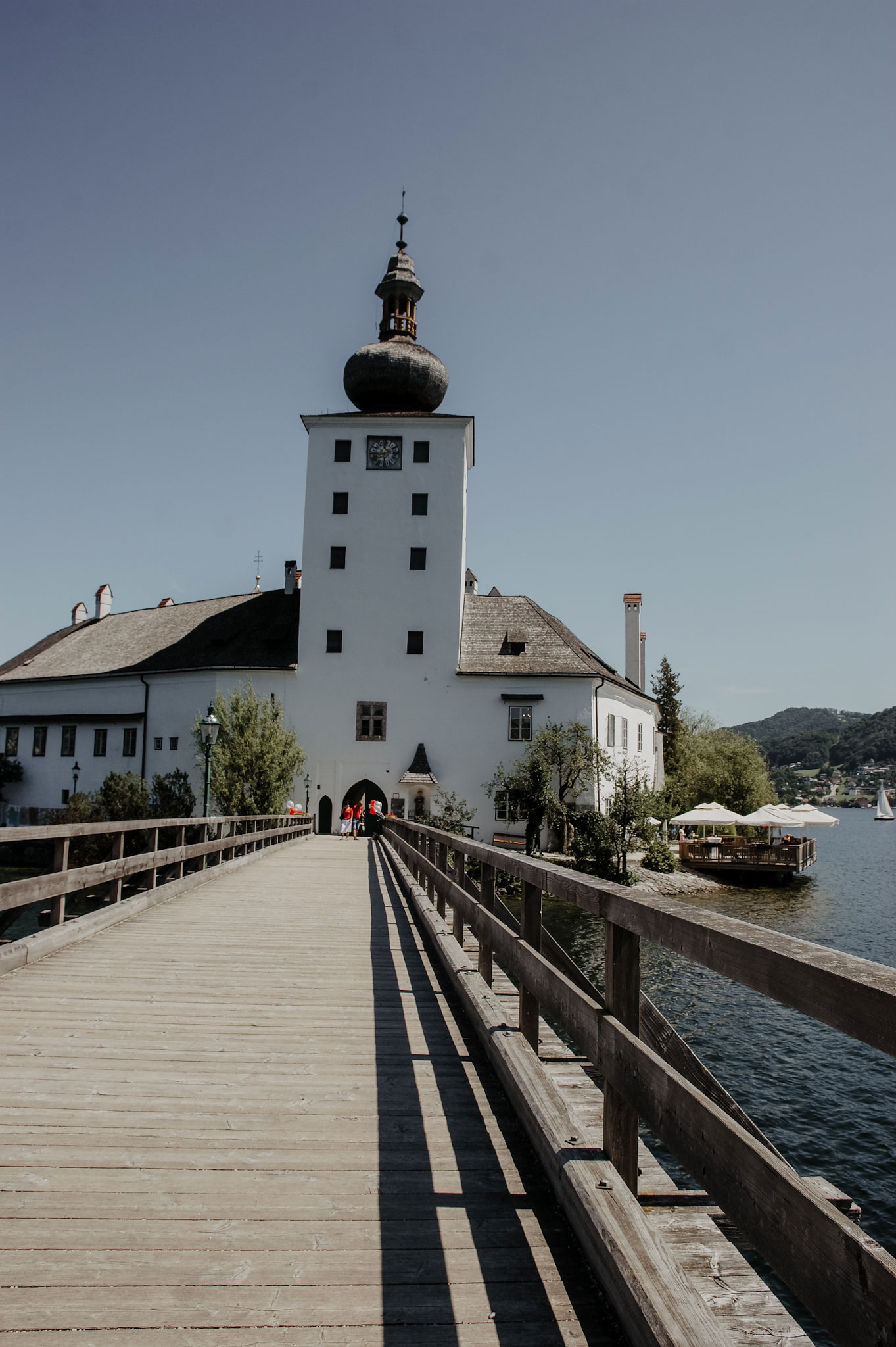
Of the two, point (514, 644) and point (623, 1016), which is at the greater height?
point (514, 644)

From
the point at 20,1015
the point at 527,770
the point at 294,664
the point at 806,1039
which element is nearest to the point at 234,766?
the point at 294,664

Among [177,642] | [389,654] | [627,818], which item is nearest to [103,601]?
[177,642]

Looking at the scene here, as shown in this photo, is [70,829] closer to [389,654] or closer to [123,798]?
[389,654]

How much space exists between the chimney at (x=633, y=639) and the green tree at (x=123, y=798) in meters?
25.3

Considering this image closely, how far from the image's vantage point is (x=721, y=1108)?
8.07ft

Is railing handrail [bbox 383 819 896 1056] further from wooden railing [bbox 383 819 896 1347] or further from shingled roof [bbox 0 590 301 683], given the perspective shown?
shingled roof [bbox 0 590 301 683]

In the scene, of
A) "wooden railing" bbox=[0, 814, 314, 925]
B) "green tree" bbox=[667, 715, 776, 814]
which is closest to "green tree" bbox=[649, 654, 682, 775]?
"green tree" bbox=[667, 715, 776, 814]

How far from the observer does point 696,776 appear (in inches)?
2334

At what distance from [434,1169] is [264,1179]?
60 cm

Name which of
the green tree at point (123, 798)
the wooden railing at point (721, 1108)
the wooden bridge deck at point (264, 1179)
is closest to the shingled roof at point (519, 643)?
the green tree at point (123, 798)

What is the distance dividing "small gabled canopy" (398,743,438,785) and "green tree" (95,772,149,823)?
10567mm

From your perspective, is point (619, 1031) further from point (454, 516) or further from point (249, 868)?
point (454, 516)

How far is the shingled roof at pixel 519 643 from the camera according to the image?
131ft

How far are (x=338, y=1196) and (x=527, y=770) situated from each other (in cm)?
3423
